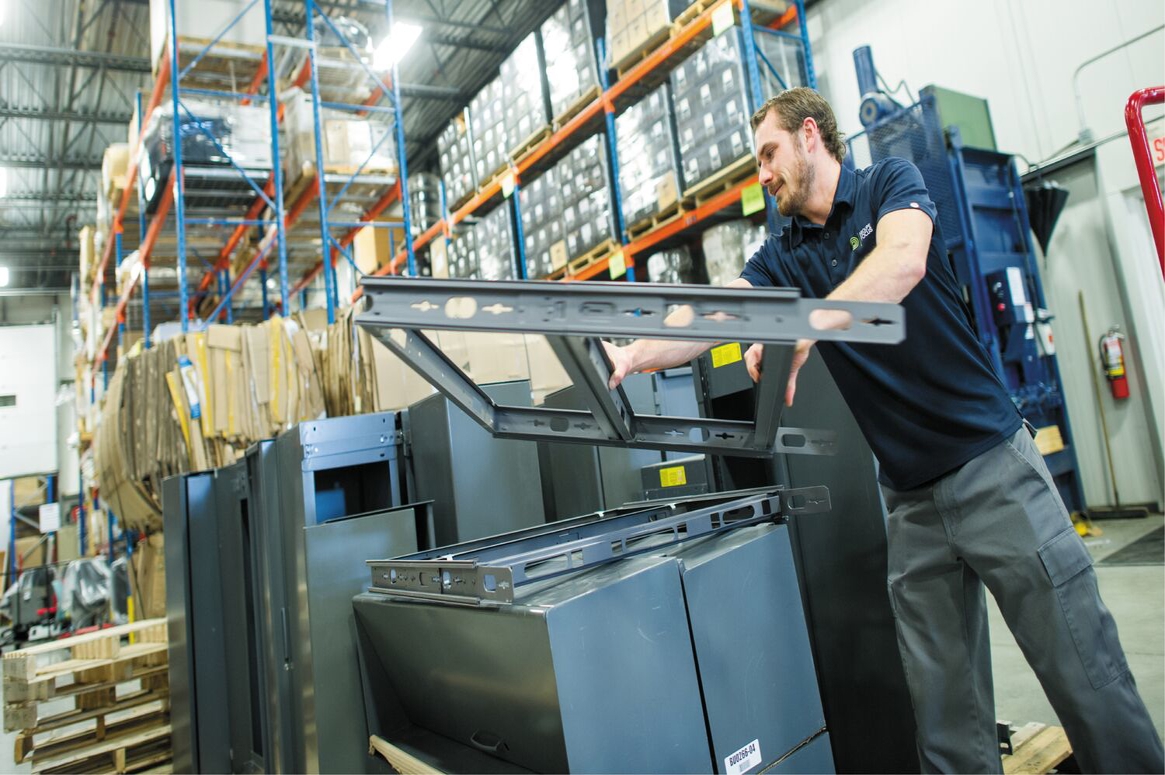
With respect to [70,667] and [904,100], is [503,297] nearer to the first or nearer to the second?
[70,667]

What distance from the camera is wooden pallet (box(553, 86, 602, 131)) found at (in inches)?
270

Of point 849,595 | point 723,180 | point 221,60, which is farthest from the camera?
point 221,60

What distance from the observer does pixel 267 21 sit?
6.44 meters

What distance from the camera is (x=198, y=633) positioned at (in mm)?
3572

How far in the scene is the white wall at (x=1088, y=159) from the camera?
5.73 meters

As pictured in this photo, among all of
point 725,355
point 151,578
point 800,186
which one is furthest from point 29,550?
point 800,186

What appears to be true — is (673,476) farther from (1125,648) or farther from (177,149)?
(177,149)

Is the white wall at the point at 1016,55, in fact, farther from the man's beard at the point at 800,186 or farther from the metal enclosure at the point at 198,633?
the metal enclosure at the point at 198,633

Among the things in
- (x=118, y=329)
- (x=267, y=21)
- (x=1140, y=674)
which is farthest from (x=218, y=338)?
(x=118, y=329)

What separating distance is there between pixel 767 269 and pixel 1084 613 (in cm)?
109

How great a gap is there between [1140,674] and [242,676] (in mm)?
3742

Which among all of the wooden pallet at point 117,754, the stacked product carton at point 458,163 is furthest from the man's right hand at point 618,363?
the stacked product carton at point 458,163

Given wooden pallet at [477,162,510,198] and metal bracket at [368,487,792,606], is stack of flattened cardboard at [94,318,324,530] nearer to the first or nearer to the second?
wooden pallet at [477,162,510,198]

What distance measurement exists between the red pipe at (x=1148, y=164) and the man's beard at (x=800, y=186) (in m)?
0.87
